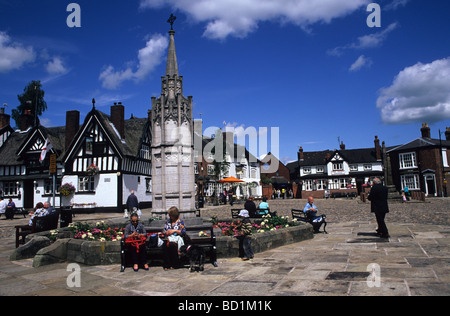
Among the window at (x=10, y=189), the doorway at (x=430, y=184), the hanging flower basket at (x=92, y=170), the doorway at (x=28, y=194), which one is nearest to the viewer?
the hanging flower basket at (x=92, y=170)

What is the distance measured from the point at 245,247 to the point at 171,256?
5.94 ft

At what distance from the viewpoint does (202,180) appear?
1580 inches

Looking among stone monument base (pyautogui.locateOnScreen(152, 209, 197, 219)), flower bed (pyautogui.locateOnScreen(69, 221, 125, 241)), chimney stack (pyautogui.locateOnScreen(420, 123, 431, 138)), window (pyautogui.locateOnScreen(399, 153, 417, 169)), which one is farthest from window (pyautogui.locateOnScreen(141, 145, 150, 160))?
chimney stack (pyautogui.locateOnScreen(420, 123, 431, 138))

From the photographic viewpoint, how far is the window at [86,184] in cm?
2984

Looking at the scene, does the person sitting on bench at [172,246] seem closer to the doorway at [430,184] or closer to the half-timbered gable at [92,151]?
the half-timbered gable at [92,151]

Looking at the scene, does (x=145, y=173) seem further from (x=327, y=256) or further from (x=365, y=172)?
(x=365, y=172)

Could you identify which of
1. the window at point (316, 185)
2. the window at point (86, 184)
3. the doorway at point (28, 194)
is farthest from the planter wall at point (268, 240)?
the window at point (316, 185)

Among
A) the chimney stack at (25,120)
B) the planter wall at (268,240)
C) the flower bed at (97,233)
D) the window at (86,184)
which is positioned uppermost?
the chimney stack at (25,120)

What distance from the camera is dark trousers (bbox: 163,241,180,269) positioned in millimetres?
7223

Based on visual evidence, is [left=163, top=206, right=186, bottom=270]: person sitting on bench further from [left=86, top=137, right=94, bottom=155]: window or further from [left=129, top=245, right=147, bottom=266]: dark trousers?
[left=86, top=137, right=94, bottom=155]: window

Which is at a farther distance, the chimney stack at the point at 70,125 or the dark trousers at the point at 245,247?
the chimney stack at the point at 70,125

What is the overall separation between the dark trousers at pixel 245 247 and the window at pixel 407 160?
4817 centimetres

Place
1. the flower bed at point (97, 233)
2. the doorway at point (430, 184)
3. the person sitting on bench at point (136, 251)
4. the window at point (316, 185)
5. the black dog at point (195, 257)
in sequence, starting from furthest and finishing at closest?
the window at point (316, 185), the doorway at point (430, 184), the flower bed at point (97, 233), the person sitting on bench at point (136, 251), the black dog at point (195, 257)

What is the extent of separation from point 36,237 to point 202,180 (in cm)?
3094
